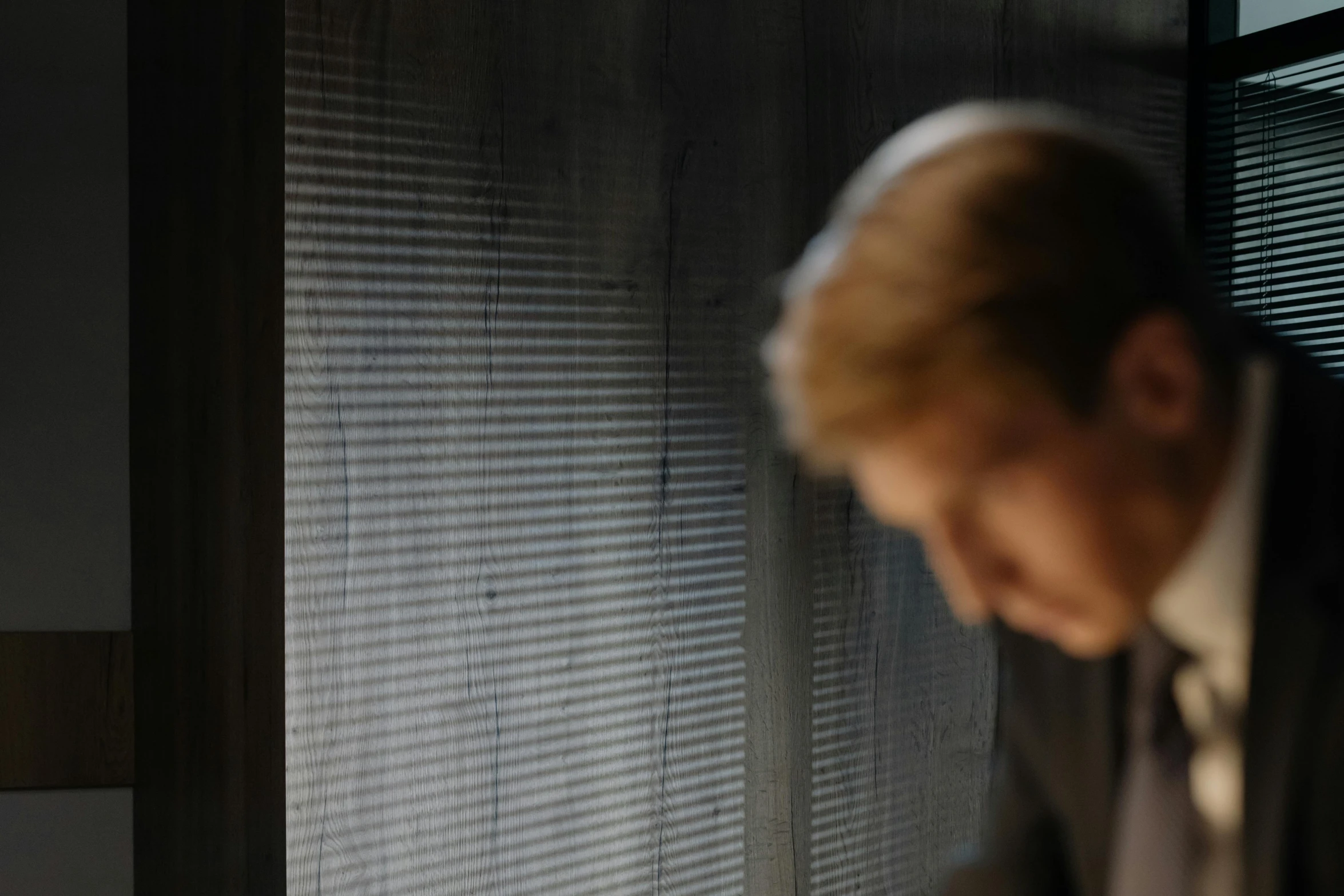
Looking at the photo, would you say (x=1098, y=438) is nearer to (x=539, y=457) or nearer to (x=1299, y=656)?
(x=1299, y=656)

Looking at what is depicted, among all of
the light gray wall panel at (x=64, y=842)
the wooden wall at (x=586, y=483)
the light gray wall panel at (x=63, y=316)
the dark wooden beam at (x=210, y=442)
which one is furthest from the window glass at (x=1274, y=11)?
the light gray wall panel at (x=64, y=842)

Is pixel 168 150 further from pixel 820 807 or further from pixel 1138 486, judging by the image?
pixel 1138 486

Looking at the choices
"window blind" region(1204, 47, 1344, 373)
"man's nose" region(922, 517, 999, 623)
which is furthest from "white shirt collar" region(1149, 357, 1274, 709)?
"window blind" region(1204, 47, 1344, 373)

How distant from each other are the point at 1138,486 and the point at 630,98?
1.65 meters

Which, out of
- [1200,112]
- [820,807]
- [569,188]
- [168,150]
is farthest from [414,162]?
[1200,112]

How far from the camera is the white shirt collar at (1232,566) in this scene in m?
0.76

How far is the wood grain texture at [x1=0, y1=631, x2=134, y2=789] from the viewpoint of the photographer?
2.62 meters

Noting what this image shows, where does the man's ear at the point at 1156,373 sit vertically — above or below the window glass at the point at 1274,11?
below

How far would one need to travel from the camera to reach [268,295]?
73.9 inches

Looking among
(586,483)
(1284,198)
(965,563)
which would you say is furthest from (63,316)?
(1284,198)

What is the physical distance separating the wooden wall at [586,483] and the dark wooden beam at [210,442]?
0.05 metres

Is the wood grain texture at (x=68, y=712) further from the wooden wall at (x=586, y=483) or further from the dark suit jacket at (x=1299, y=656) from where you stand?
the dark suit jacket at (x=1299, y=656)

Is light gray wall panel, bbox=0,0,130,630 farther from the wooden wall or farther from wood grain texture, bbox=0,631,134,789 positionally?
the wooden wall

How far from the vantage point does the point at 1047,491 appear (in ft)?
2.30
